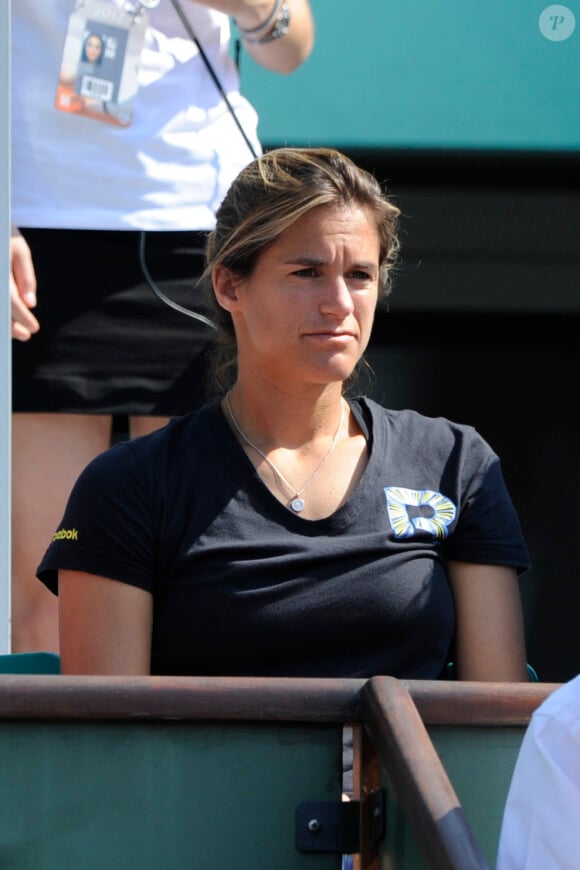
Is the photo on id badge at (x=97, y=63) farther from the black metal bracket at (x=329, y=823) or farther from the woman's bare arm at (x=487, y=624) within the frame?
the black metal bracket at (x=329, y=823)

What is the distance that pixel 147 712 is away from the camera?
137 centimetres

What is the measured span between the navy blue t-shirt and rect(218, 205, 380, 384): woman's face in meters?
0.14

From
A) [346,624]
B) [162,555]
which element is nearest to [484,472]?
[346,624]

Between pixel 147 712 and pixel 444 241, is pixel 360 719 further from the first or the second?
pixel 444 241

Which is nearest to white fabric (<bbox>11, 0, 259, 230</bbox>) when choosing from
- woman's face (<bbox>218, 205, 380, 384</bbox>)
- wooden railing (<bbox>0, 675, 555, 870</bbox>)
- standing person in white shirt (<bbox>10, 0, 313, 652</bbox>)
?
standing person in white shirt (<bbox>10, 0, 313, 652</bbox>)

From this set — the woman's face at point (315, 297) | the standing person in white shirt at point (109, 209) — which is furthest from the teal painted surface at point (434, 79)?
the woman's face at point (315, 297)

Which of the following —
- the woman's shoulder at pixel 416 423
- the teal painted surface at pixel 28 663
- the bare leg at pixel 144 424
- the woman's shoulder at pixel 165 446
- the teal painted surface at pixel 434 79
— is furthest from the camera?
the teal painted surface at pixel 434 79

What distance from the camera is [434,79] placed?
2.95 m

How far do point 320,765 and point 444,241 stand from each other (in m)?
1.81

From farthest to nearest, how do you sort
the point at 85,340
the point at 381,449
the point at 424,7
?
the point at 424,7 < the point at 85,340 < the point at 381,449

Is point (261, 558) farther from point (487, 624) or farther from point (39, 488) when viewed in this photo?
point (39, 488)

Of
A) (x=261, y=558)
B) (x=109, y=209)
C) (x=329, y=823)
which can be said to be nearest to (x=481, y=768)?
(x=329, y=823)

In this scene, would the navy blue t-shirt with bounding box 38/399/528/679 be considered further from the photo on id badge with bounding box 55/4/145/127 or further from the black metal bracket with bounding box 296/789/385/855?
the photo on id badge with bounding box 55/4/145/127

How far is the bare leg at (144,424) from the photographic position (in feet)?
8.27
